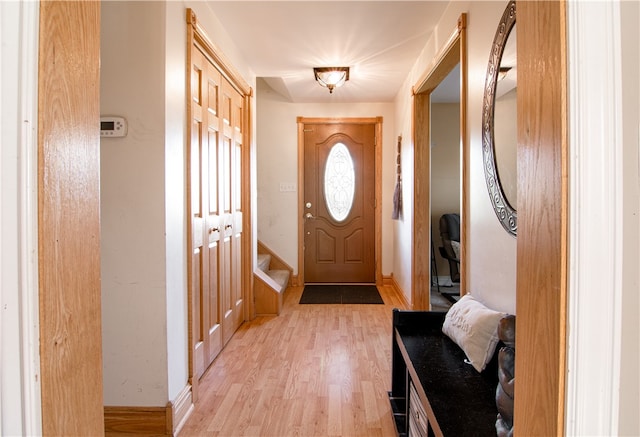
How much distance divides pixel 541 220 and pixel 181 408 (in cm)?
194

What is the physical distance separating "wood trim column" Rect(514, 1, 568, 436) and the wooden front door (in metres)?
4.33

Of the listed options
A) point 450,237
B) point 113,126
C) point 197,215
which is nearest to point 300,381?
point 197,215

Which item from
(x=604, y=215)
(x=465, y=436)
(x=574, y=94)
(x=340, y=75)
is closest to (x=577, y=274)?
(x=604, y=215)

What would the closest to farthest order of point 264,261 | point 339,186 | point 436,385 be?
point 436,385, point 264,261, point 339,186

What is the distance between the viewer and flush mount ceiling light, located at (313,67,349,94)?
356cm

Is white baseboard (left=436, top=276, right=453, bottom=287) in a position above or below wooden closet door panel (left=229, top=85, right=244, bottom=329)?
below

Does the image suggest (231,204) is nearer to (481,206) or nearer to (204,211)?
(204,211)

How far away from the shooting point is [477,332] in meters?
1.55

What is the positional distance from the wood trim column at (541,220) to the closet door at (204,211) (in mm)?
1765

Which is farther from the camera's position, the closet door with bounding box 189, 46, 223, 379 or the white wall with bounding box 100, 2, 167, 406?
the closet door with bounding box 189, 46, 223, 379

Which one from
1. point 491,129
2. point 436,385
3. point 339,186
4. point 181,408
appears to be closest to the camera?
point 436,385

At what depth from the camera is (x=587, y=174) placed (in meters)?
0.56

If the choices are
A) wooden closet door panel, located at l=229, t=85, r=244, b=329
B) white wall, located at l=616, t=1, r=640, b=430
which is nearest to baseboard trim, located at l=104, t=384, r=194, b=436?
wooden closet door panel, located at l=229, t=85, r=244, b=329

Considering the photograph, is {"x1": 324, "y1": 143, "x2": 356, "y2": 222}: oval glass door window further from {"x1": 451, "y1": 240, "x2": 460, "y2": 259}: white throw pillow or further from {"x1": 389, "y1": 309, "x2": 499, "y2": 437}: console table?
{"x1": 389, "y1": 309, "x2": 499, "y2": 437}: console table
